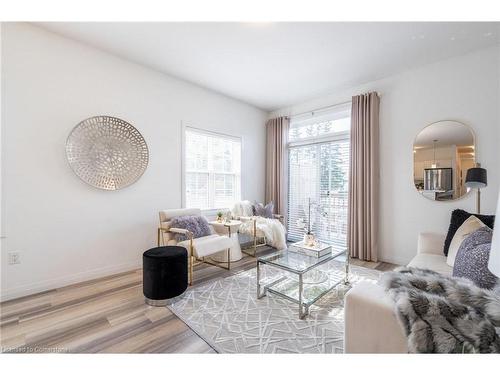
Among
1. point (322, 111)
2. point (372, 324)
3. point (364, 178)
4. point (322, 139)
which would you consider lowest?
point (372, 324)

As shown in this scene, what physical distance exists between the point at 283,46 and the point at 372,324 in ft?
9.25

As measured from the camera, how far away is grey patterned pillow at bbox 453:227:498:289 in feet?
3.96

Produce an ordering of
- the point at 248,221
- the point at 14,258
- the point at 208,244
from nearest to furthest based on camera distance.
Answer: the point at 14,258
the point at 208,244
the point at 248,221

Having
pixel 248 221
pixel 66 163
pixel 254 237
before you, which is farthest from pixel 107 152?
pixel 254 237

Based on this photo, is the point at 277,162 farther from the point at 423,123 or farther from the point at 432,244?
the point at 432,244

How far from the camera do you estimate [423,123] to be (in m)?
3.17

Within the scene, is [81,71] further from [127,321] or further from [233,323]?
[233,323]

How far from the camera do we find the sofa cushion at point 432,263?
6.48 ft

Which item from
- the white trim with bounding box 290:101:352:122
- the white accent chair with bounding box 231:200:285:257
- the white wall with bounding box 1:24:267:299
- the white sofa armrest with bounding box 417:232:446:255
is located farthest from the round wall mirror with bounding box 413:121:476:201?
the white wall with bounding box 1:24:267:299

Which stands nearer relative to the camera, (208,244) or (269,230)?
(208,244)

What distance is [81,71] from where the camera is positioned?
270 cm

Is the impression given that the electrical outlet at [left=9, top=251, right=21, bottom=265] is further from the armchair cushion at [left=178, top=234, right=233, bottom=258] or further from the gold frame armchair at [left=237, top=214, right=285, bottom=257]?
the gold frame armchair at [left=237, top=214, right=285, bottom=257]
